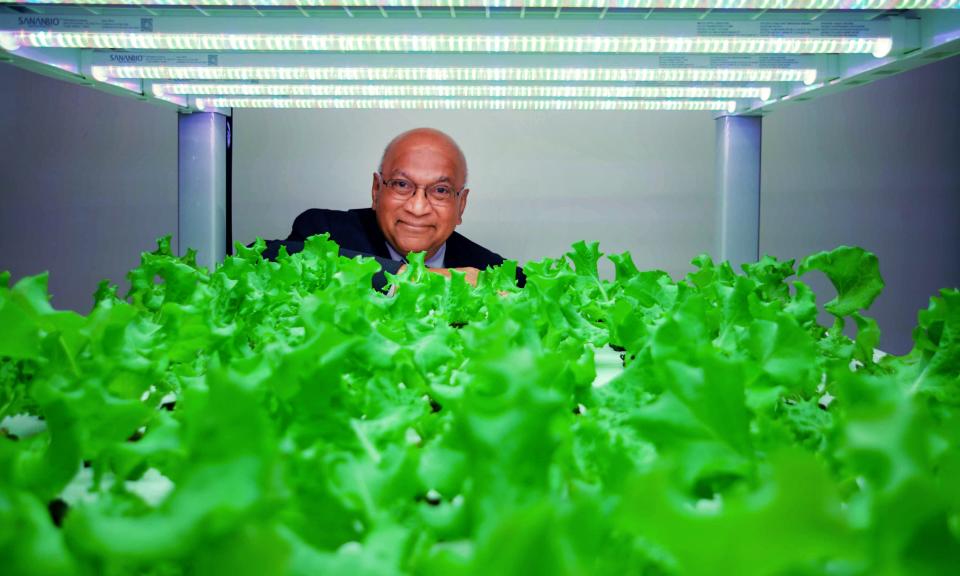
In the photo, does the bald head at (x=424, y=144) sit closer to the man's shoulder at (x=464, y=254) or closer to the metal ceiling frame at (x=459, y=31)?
the man's shoulder at (x=464, y=254)

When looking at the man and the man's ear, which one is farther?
the man's ear

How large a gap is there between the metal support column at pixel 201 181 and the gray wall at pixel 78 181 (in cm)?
157

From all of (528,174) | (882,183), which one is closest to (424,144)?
(528,174)

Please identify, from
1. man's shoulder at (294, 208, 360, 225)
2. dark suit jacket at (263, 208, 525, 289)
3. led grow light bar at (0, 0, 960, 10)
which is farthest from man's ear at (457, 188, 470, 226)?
led grow light bar at (0, 0, 960, 10)

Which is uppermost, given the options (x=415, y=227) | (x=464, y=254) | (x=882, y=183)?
(x=882, y=183)

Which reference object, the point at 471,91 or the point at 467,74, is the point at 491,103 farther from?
the point at 467,74

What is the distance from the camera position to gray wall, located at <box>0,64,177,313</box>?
378 cm

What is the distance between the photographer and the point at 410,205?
327 centimetres

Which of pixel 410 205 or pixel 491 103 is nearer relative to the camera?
pixel 491 103

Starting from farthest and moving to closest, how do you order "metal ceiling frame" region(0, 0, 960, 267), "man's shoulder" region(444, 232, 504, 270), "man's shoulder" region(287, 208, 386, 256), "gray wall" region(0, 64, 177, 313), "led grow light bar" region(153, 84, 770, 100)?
"gray wall" region(0, 64, 177, 313) < "man's shoulder" region(444, 232, 504, 270) < "man's shoulder" region(287, 208, 386, 256) < "led grow light bar" region(153, 84, 770, 100) < "metal ceiling frame" region(0, 0, 960, 267)

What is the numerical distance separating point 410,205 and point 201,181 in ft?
3.16

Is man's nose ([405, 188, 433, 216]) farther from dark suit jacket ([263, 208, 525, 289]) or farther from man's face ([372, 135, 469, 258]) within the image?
dark suit jacket ([263, 208, 525, 289])

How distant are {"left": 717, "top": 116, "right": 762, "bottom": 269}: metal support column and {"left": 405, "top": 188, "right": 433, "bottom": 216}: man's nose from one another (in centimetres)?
123

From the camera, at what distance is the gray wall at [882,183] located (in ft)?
12.6
